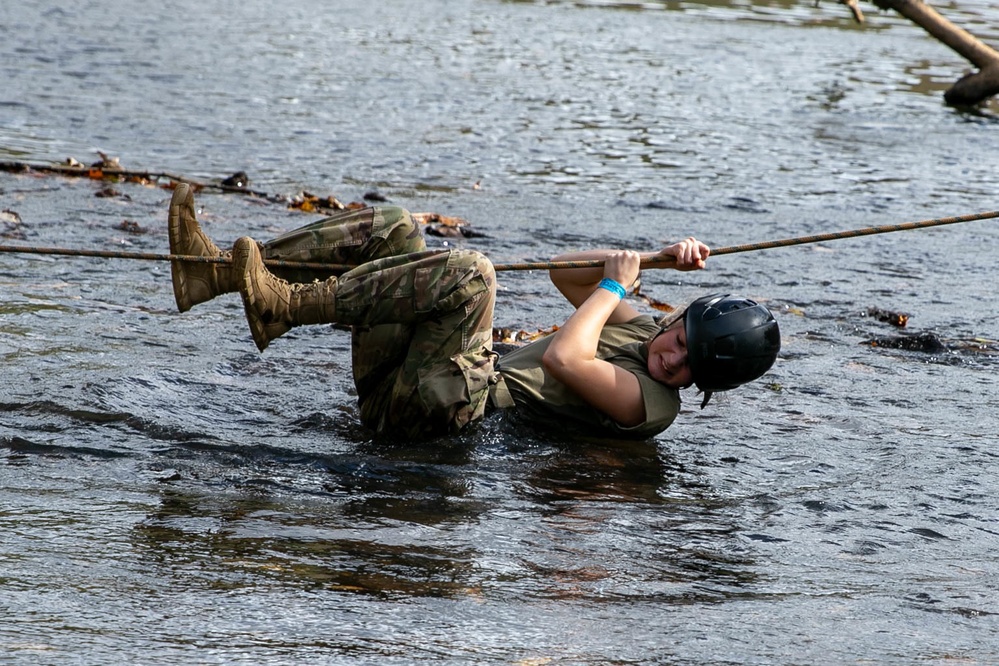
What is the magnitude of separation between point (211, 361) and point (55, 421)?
4.34 feet

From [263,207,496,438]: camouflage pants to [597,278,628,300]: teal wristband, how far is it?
508 millimetres

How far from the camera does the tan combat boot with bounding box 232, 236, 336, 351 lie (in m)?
5.32

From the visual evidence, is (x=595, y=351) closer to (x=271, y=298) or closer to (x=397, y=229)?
(x=397, y=229)

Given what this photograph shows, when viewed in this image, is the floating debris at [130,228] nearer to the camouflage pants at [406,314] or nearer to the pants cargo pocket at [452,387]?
the camouflage pants at [406,314]

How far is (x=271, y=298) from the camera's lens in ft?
17.7

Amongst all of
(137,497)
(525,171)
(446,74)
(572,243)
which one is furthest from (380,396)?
(446,74)

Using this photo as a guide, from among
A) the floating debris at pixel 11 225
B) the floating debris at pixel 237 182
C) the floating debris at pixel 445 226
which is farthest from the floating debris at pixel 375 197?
the floating debris at pixel 11 225

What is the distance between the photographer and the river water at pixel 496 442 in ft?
13.4

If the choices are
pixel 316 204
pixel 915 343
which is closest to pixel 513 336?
pixel 915 343

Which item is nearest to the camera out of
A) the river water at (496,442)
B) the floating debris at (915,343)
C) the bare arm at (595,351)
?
the river water at (496,442)

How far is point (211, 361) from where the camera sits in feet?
23.1

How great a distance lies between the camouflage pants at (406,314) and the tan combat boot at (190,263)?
36 cm

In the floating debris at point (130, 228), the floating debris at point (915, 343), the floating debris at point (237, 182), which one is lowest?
the floating debris at point (915, 343)

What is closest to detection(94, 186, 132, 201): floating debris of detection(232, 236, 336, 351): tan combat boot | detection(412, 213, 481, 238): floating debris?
detection(412, 213, 481, 238): floating debris
